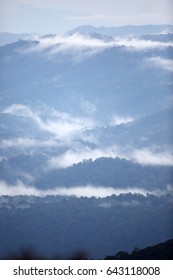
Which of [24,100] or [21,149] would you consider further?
[24,100]

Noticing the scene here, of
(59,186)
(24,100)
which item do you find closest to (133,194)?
(59,186)

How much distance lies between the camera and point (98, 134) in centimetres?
6309

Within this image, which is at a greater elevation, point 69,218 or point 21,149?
point 21,149

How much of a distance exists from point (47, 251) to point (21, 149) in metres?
23.9

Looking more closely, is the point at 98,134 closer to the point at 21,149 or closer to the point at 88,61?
the point at 21,149

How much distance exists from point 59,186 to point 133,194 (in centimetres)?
1163

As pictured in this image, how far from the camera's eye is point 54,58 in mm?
84438

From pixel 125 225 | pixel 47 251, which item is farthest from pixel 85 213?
pixel 47 251

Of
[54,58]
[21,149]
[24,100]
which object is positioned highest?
[54,58]

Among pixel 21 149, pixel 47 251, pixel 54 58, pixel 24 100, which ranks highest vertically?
pixel 54 58
